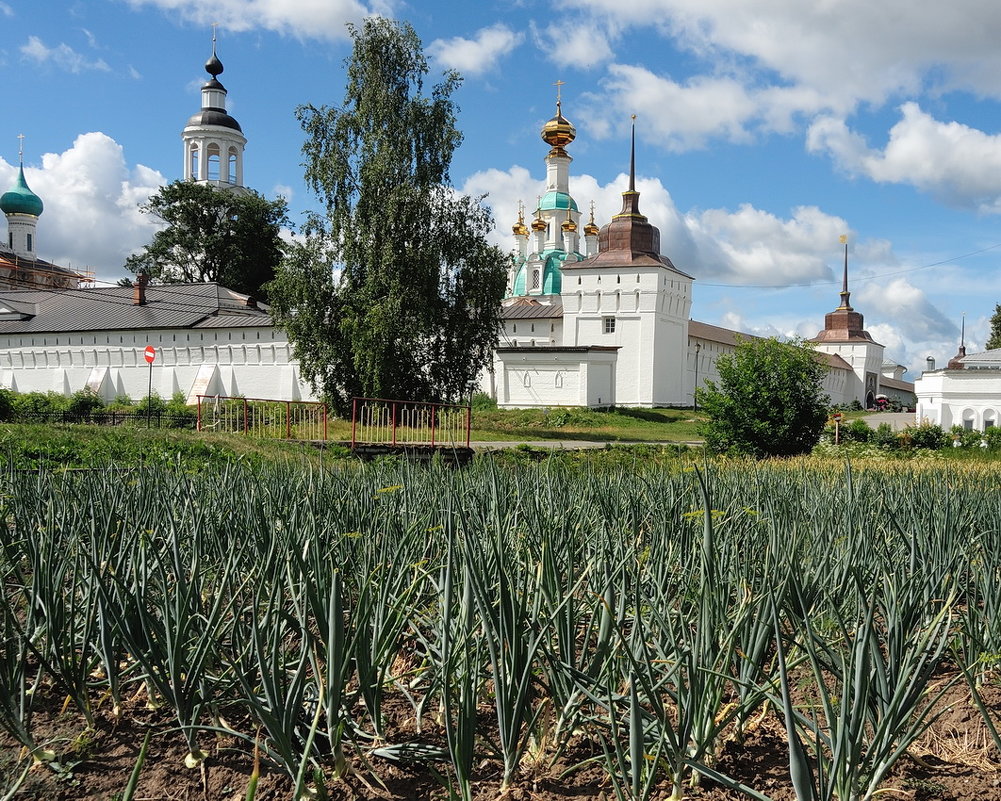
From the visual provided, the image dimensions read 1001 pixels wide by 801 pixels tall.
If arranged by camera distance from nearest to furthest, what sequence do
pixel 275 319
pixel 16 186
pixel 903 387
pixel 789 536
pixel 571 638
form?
1. pixel 571 638
2. pixel 789 536
3. pixel 275 319
4. pixel 16 186
5. pixel 903 387

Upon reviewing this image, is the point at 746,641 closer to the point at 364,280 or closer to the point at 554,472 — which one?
the point at 554,472

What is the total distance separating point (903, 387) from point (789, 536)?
71.8m

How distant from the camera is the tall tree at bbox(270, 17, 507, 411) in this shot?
18.1 metres

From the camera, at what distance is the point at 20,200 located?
2183 inches

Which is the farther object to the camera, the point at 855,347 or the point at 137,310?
the point at 855,347

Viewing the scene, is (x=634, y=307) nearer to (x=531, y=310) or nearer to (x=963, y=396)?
(x=531, y=310)

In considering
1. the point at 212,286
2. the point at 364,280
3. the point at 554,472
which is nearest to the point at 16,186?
the point at 212,286

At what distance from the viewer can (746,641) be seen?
195 cm

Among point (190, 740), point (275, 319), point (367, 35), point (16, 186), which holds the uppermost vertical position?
point (16, 186)

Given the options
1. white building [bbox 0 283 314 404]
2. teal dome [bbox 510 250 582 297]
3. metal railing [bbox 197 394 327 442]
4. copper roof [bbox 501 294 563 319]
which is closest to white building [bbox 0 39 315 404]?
white building [bbox 0 283 314 404]

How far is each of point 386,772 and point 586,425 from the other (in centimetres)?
2453

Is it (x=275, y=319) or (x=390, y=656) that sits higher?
(x=275, y=319)

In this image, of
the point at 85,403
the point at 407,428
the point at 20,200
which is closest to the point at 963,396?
the point at 407,428

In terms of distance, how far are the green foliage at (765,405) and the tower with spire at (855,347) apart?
151 ft
